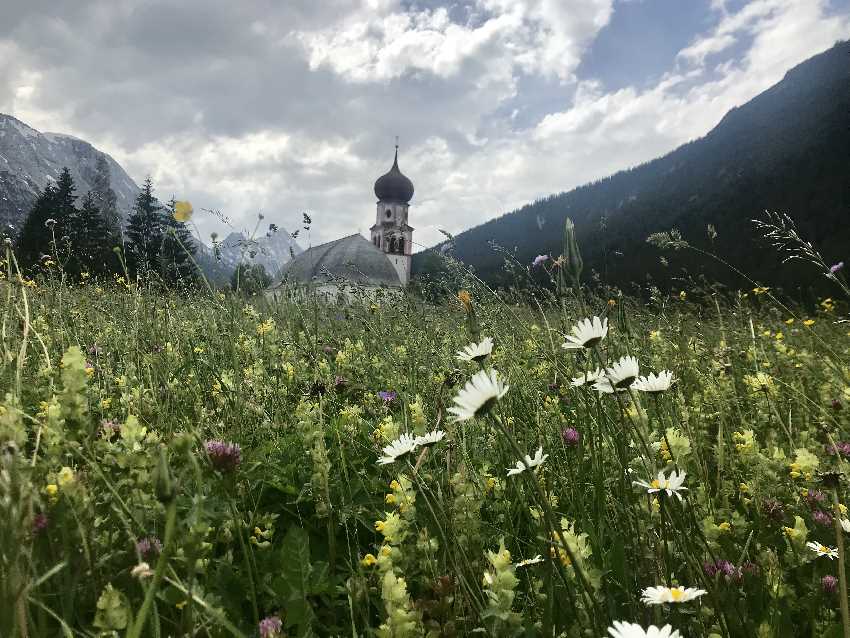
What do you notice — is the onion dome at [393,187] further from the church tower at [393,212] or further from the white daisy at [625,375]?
the white daisy at [625,375]

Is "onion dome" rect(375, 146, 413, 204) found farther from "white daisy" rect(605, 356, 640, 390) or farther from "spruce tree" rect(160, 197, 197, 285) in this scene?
"white daisy" rect(605, 356, 640, 390)

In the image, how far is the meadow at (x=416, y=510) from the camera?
91 cm

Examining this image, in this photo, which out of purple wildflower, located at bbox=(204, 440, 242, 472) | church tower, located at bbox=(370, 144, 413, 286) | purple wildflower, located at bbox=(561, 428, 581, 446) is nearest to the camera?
purple wildflower, located at bbox=(204, 440, 242, 472)

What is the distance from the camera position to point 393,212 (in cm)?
5809

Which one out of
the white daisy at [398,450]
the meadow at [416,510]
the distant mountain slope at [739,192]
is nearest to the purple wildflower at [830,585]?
the meadow at [416,510]

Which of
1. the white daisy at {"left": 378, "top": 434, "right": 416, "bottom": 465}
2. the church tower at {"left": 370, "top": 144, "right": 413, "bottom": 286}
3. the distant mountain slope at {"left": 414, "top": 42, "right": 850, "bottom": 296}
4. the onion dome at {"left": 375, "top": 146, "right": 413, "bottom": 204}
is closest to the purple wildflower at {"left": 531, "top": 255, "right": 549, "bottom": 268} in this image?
the white daisy at {"left": 378, "top": 434, "right": 416, "bottom": 465}

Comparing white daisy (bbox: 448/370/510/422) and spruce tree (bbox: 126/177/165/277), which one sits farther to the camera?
spruce tree (bbox: 126/177/165/277)

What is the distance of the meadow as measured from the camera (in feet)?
2.99

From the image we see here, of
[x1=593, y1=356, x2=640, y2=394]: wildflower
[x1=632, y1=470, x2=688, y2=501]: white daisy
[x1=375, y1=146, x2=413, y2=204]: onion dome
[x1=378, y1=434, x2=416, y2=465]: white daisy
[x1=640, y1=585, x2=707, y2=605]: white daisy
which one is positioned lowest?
[x1=640, y1=585, x2=707, y2=605]: white daisy

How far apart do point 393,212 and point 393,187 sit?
2.69 m

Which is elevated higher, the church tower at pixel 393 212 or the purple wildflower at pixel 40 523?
the church tower at pixel 393 212

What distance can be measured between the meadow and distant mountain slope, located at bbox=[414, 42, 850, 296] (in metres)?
22.3

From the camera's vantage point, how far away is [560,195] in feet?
210

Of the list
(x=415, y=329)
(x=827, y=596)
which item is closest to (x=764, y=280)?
(x=415, y=329)
